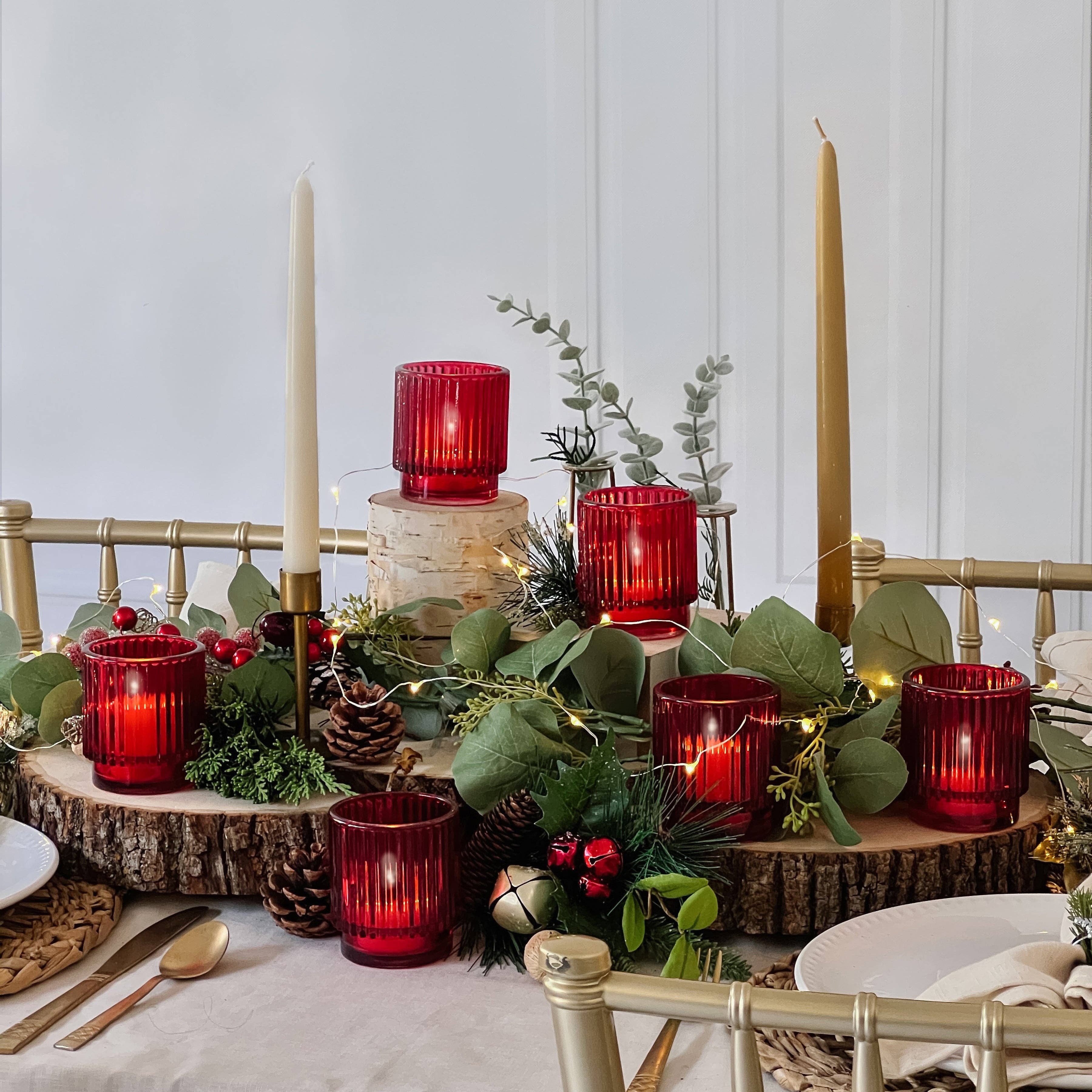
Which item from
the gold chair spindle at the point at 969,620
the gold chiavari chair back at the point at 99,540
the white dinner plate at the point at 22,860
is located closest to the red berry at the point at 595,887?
the white dinner plate at the point at 22,860

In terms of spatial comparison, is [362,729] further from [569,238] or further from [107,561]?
[569,238]

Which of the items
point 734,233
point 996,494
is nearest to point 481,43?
point 734,233

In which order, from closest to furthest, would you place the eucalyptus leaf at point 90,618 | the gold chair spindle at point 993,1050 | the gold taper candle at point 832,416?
the gold chair spindle at point 993,1050 → the gold taper candle at point 832,416 → the eucalyptus leaf at point 90,618

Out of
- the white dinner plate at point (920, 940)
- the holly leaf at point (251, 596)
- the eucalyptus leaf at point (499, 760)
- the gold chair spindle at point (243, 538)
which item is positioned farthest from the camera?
the gold chair spindle at point (243, 538)

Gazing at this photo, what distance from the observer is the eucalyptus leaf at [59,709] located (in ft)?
3.02

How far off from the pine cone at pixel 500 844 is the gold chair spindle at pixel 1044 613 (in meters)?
0.68

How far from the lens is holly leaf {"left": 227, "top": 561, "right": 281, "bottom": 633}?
Answer: 3.39 feet

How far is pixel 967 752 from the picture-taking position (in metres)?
0.78

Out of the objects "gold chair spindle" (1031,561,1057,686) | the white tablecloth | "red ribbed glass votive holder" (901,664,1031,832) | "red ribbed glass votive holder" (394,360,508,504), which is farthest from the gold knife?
"gold chair spindle" (1031,561,1057,686)

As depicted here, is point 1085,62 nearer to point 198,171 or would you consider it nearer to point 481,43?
point 481,43

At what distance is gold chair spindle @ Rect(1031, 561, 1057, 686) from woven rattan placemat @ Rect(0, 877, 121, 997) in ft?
2.86

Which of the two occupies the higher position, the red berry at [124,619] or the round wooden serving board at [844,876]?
the red berry at [124,619]

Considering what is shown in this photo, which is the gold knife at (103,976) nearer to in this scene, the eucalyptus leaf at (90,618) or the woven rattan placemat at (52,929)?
the woven rattan placemat at (52,929)

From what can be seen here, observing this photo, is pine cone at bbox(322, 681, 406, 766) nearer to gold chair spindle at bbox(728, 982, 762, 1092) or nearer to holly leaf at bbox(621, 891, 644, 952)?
holly leaf at bbox(621, 891, 644, 952)
